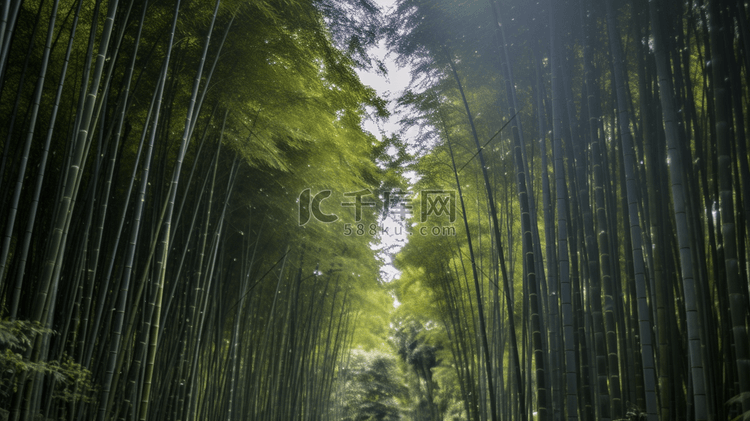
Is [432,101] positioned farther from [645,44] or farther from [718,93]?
[718,93]

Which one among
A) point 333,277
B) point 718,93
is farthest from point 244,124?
point 333,277

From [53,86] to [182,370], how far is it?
8.27ft

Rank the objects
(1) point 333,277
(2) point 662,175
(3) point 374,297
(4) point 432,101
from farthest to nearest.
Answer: (3) point 374,297 < (1) point 333,277 < (4) point 432,101 < (2) point 662,175

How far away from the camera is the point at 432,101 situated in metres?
4.77


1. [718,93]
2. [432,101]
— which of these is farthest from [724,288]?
[432,101]

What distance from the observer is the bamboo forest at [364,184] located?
2186 mm

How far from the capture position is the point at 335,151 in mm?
5031

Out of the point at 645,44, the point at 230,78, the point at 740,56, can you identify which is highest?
the point at 230,78

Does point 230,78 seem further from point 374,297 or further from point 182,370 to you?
point 374,297

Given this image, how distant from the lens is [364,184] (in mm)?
5668

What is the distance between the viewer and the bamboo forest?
2.19 m

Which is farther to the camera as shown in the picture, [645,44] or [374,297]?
[374,297]

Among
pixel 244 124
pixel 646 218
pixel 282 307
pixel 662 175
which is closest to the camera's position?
pixel 662 175

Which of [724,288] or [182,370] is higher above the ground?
[724,288]
